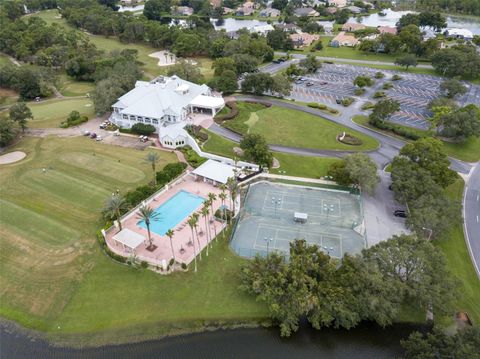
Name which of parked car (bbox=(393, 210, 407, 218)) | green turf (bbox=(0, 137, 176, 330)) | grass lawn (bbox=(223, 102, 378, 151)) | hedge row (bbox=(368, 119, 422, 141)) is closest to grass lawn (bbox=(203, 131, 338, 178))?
grass lawn (bbox=(223, 102, 378, 151))

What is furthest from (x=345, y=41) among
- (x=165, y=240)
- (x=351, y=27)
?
(x=165, y=240)

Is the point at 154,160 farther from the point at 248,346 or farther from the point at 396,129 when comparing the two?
the point at 396,129

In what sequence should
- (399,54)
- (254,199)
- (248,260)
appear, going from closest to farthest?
(248,260) < (254,199) < (399,54)

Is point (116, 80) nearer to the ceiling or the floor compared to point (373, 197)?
nearer to the ceiling

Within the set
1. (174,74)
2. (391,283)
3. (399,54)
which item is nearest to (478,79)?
(399,54)

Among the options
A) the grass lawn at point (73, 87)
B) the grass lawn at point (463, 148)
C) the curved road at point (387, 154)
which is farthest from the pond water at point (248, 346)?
the grass lawn at point (73, 87)

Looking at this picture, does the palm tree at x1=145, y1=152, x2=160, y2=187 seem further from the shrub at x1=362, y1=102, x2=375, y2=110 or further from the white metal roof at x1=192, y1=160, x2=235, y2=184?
the shrub at x1=362, y1=102, x2=375, y2=110

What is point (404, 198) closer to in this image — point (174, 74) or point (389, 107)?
point (389, 107)

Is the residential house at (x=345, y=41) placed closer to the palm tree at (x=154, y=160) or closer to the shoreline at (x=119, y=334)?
the palm tree at (x=154, y=160)
